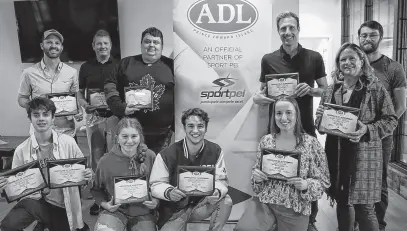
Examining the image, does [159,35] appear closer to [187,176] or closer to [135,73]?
[135,73]

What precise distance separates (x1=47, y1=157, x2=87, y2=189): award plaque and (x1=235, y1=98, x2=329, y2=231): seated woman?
1.08 m

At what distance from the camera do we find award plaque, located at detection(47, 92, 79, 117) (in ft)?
8.77

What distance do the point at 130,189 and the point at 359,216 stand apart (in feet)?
4.88

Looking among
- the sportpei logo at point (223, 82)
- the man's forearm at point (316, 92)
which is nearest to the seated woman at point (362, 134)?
the man's forearm at point (316, 92)

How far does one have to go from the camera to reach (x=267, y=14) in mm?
2721

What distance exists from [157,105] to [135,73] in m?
0.29

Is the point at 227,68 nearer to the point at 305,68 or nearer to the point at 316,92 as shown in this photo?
the point at 305,68

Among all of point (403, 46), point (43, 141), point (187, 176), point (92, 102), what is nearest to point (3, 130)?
point (92, 102)

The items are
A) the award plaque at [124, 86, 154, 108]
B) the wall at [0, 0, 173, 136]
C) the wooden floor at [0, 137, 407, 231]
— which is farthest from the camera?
→ the wall at [0, 0, 173, 136]

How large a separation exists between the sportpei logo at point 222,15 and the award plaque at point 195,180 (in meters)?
1.14

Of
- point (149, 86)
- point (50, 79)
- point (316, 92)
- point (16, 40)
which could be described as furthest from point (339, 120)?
point (16, 40)

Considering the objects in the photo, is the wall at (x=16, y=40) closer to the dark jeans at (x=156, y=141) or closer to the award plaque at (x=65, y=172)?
the dark jeans at (x=156, y=141)

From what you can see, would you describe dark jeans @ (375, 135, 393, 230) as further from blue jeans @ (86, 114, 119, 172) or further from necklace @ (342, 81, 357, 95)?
blue jeans @ (86, 114, 119, 172)

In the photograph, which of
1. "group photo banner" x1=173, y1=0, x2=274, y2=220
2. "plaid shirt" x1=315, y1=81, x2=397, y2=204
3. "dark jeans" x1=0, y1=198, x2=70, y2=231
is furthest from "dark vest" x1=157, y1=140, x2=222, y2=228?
"plaid shirt" x1=315, y1=81, x2=397, y2=204
